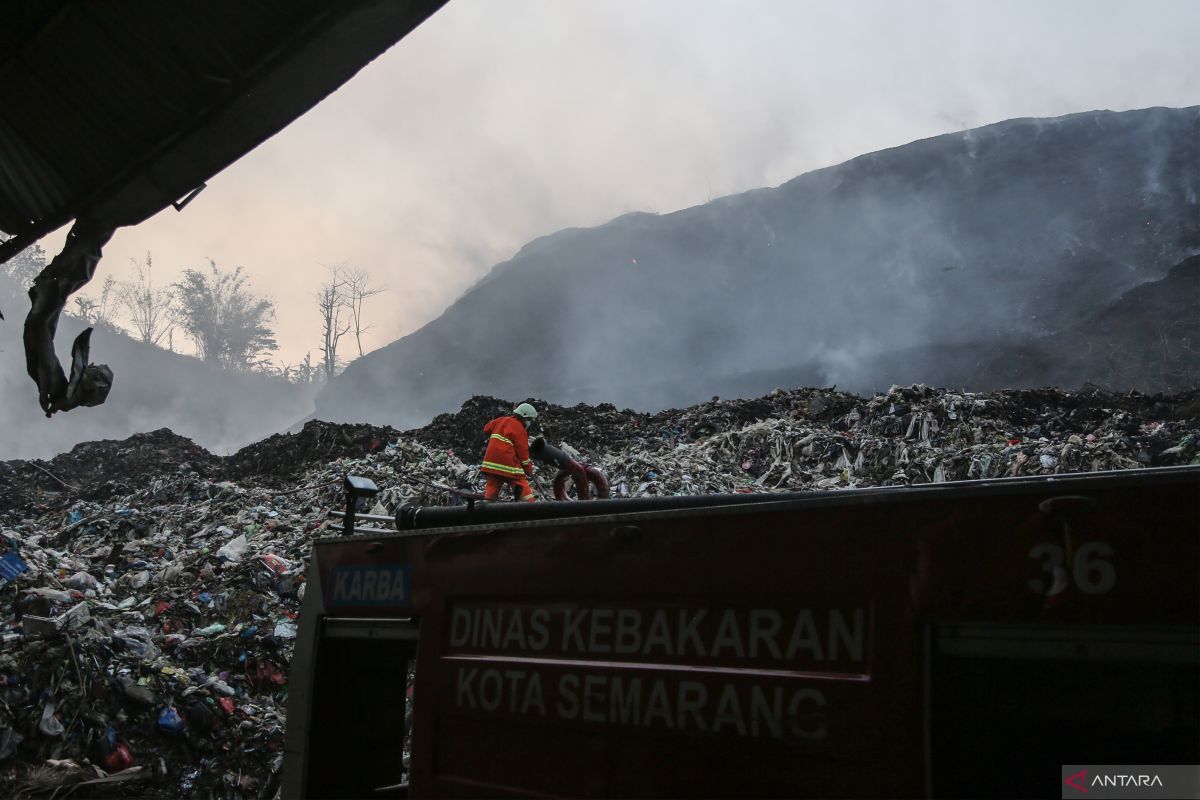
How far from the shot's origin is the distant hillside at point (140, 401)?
33781mm

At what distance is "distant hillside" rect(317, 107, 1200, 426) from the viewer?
109ft

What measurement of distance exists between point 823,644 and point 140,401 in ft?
156

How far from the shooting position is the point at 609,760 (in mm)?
1979

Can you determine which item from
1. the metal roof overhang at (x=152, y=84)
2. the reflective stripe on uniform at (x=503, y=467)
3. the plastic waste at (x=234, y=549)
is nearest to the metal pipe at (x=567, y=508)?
the metal roof overhang at (x=152, y=84)

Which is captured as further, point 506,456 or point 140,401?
point 140,401

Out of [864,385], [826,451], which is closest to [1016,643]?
[826,451]

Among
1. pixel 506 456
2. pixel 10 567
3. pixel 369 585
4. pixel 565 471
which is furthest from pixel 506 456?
pixel 369 585

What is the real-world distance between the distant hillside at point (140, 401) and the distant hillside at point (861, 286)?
5116 millimetres

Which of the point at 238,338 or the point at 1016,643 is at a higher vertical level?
the point at 238,338

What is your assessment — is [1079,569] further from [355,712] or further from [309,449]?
[309,449]

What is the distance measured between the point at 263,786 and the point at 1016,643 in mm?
5424

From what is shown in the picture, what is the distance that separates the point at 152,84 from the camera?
4.32m

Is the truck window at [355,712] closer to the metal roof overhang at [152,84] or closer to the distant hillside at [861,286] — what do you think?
the metal roof overhang at [152,84]

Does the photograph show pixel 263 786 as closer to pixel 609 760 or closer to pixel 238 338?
pixel 609 760
